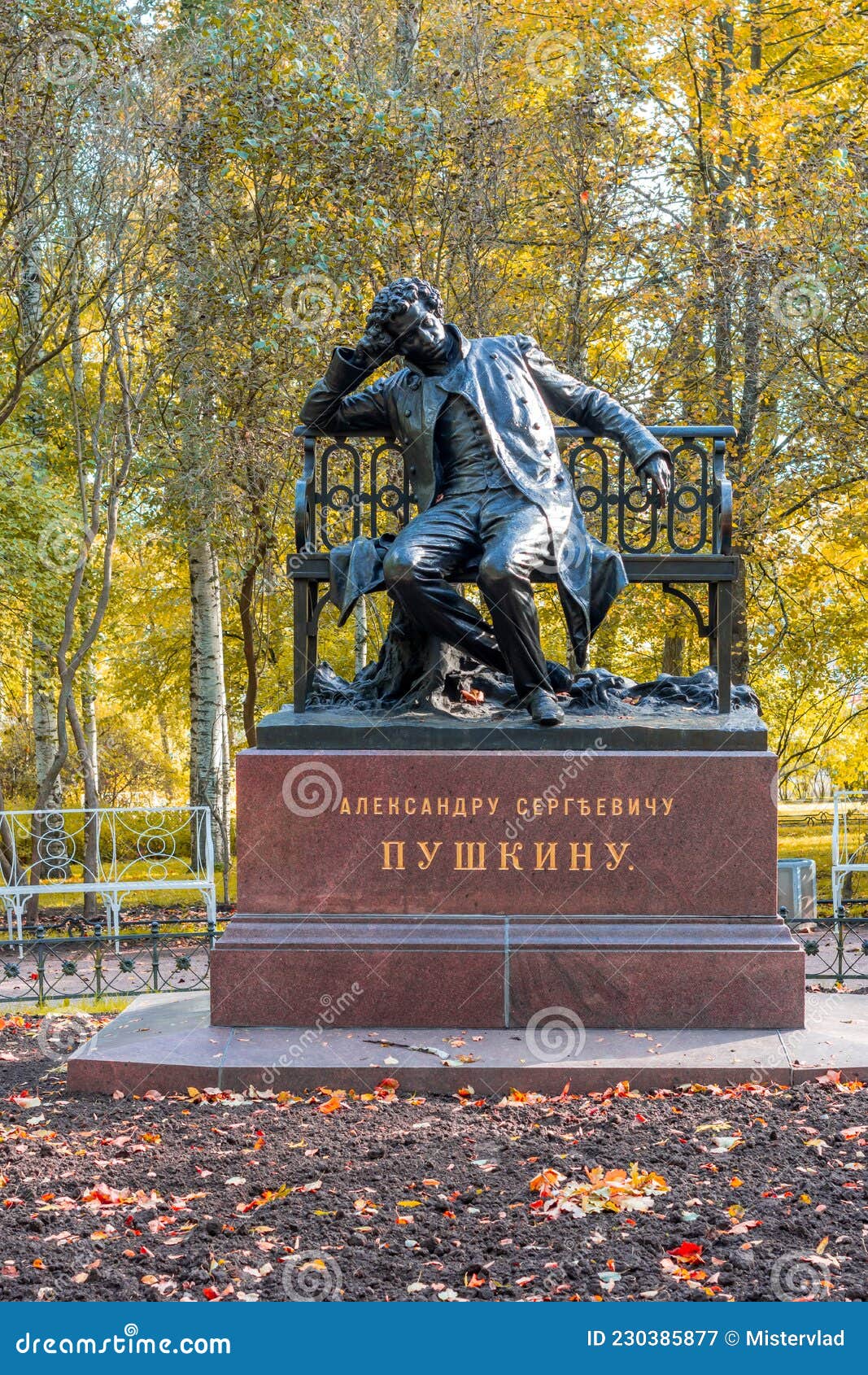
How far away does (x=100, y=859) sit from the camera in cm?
1695

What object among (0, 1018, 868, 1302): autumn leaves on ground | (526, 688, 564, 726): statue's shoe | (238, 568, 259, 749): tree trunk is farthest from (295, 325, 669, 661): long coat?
(238, 568, 259, 749): tree trunk

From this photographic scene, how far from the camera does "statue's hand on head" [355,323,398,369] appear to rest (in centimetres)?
645

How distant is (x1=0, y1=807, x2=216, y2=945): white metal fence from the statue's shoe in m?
4.13

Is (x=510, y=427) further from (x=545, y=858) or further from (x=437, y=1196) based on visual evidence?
(x=437, y=1196)

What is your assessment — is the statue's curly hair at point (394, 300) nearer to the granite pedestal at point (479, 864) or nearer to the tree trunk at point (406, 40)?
the granite pedestal at point (479, 864)

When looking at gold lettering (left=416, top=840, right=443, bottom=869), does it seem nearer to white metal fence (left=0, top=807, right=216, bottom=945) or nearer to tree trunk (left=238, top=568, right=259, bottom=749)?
white metal fence (left=0, top=807, right=216, bottom=945)

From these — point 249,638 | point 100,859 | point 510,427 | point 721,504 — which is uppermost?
point 510,427

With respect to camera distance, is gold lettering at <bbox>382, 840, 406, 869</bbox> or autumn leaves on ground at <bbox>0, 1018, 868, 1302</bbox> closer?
autumn leaves on ground at <bbox>0, 1018, 868, 1302</bbox>

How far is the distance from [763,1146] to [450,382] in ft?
12.1

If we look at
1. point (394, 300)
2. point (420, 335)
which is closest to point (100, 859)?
point (420, 335)

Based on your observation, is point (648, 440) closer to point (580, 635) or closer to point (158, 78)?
point (580, 635)

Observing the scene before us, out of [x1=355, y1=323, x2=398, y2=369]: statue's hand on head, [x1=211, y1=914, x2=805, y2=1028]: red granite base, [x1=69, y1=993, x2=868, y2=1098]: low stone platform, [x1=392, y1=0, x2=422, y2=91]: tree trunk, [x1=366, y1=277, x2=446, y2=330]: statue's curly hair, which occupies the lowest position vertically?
[x1=69, y1=993, x2=868, y2=1098]: low stone platform

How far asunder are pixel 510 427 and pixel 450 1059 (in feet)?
9.56

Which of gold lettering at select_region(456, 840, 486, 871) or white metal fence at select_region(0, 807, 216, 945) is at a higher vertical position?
gold lettering at select_region(456, 840, 486, 871)
